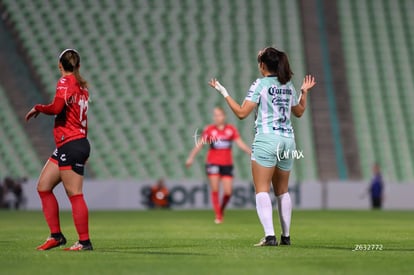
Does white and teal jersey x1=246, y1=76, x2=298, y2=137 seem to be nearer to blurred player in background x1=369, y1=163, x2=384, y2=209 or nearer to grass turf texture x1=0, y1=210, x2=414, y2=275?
grass turf texture x1=0, y1=210, x2=414, y2=275

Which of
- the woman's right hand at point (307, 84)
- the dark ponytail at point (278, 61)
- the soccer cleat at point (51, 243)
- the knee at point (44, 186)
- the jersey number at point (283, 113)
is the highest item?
the dark ponytail at point (278, 61)

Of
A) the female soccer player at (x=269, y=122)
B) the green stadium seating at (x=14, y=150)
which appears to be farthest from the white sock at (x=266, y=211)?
the green stadium seating at (x=14, y=150)

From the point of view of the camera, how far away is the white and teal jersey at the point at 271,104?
30.2ft

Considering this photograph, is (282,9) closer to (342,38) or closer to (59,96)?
(342,38)

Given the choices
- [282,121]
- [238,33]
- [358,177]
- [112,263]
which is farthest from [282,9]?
[112,263]

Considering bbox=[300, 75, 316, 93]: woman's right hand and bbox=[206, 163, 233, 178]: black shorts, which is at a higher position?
bbox=[300, 75, 316, 93]: woman's right hand

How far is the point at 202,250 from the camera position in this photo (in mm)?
8891

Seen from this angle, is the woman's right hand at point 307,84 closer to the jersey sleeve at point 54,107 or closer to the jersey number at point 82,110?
the jersey number at point 82,110

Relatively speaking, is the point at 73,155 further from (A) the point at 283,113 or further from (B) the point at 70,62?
(A) the point at 283,113

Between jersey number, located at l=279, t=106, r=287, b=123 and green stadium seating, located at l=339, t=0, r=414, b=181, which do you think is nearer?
jersey number, located at l=279, t=106, r=287, b=123

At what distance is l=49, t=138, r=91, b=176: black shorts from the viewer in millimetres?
8594

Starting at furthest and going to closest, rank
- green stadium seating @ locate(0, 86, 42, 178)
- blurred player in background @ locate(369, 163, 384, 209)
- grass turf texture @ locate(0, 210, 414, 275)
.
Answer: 1. green stadium seating @ locate(0, 86, 42, 178)
2. blurred player in background @ locate(369, 163, 384, 209)
3. grass turf texture @ locate(0, 210, 414, 275)

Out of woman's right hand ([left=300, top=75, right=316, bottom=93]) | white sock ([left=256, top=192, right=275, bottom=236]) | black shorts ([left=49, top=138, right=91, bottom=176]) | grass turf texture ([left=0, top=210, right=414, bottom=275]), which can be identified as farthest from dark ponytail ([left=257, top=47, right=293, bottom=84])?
black shorts ([left=49, top=138, right=91, bottom=176])

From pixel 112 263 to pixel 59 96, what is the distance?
1.87 m
